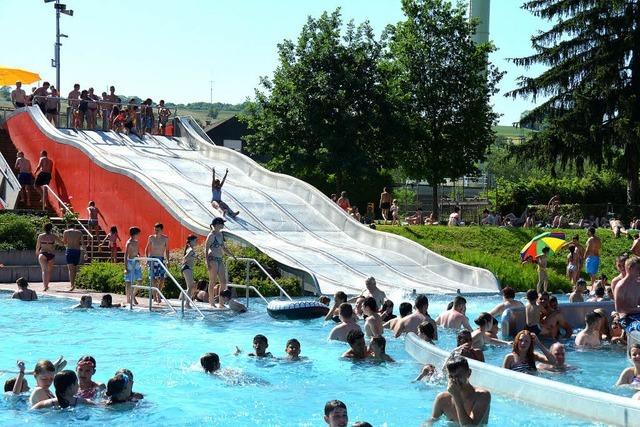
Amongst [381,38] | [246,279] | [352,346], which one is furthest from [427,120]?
[352,346]

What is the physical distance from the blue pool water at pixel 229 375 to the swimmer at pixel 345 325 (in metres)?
0.19

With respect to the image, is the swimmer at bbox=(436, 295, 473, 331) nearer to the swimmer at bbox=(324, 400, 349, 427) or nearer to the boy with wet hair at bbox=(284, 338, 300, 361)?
the boy with wet hair at bbox=(284, 338, 300, 361)

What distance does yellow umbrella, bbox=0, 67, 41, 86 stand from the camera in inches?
1638

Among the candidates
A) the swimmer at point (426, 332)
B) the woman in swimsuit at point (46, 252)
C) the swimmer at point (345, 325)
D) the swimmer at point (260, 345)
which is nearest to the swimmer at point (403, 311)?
the swimmer at point (345, 325)

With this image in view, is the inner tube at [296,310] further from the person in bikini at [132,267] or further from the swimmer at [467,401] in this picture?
the swimmer at [467,401]

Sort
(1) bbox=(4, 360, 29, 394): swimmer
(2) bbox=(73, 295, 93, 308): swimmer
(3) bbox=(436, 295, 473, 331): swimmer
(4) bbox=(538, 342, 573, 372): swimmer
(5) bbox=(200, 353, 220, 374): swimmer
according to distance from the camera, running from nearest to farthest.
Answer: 1. (1) bbox=(4, 360, 29, 394): swimmer
2. (5) bbox=(200, 353, 220, 374): swimmer
3. (4) bbox=(538, 342, 573, 372): swimmer
4. (3) bbox=(436, 295, 473, 331): swimmer
5. (2) bbox=(73, 295, 93, 308): swimmer

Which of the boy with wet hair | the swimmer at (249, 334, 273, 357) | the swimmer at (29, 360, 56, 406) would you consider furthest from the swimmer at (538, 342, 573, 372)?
the swimmer at (29, 360, 56, 406)

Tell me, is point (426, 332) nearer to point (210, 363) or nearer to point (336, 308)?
point (210, 363)

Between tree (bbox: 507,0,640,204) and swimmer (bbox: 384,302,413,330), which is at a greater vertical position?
tree (bbox: 507,0,640,204)

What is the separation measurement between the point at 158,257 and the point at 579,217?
22964mm

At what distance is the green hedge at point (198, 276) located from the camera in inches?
885

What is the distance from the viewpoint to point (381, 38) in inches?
1574

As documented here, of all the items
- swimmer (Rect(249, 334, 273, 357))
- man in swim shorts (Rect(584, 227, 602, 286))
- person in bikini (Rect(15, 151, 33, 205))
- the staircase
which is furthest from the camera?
person in bikini (Rect(15, 151, 33, 205))

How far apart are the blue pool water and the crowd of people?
613 inches
